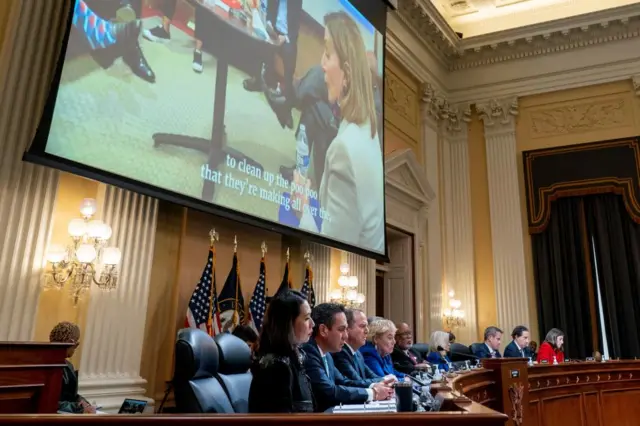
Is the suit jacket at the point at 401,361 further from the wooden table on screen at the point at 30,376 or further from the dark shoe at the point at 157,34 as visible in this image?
the dark shoe at the point at 157,34

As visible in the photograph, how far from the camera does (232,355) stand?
2477 millimetres

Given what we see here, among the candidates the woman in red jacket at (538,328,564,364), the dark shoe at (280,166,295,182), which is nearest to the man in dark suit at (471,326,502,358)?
the woman in red jacket at (538,328,564,364)

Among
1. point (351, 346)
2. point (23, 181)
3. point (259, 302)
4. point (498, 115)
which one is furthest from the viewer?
point (498, 115)

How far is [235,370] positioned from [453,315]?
23.9ft

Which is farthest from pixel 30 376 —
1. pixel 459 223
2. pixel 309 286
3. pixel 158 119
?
pixel 459 223

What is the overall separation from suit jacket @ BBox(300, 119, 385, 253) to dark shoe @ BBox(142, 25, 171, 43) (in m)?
1.98

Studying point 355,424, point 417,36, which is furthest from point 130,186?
point 417,36

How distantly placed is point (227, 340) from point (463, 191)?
325 inches

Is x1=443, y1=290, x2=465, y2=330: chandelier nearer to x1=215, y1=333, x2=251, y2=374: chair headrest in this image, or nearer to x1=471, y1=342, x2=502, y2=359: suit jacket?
x1=471, y1=342, x2=502, y2=359: suit jacket

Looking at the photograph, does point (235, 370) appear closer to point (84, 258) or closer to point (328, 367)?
point (328, 367)

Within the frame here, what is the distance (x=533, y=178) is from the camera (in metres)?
9.63

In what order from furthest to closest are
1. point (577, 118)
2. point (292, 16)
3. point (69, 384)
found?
1. point (577, 118)
2. point (292, 16)
3. point (69, 384)

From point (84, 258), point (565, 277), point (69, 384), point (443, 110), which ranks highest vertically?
point (443, 110)

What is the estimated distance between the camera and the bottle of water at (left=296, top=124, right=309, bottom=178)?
5.20 m
